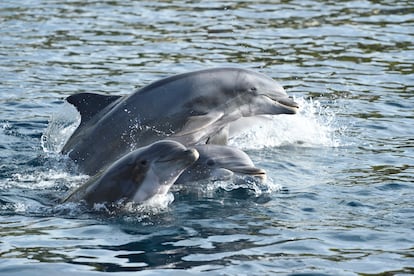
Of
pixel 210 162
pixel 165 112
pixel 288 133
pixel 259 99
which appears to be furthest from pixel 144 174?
pixel 288 133

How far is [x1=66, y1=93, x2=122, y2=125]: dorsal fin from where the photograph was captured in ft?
43.8

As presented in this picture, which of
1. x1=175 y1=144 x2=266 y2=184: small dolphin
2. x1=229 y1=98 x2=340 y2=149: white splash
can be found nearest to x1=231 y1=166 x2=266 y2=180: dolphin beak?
x1=175 y1=144 x2=266 y2=184: small dolphin

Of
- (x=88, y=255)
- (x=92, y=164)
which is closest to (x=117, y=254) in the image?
(x=88, y=255)

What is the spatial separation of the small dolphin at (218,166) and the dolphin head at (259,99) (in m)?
1.50

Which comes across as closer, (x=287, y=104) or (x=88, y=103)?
(x=88, y=103)

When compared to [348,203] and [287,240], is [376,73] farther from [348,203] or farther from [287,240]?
[287,240]

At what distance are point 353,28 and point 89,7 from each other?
6242 millimetres

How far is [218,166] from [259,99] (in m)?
1.88

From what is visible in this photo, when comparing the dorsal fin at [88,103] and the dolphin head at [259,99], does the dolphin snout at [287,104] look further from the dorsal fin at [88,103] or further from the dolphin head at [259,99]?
the dorsal fin at [88,103]

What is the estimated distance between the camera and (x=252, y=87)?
13836 millimetres

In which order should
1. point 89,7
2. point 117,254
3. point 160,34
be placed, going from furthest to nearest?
point 89,7
point 160,34
point 117,254

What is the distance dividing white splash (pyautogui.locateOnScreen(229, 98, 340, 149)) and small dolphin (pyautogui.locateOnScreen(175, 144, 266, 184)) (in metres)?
2.25

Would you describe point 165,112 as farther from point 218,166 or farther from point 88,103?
point 218,166

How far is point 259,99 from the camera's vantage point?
13.8m
